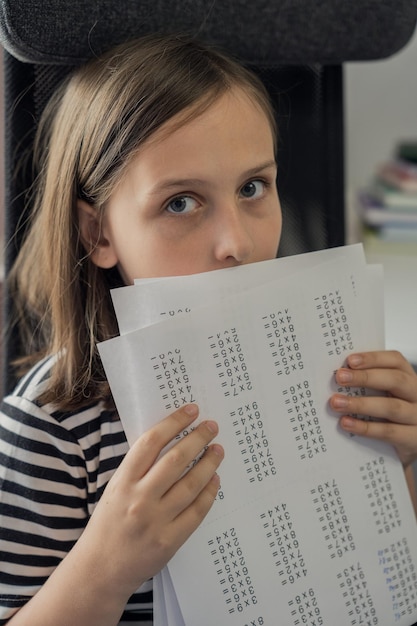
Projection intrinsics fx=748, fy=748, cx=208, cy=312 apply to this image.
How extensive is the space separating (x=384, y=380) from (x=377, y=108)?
94cm

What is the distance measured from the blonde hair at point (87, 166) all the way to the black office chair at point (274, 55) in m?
0.02

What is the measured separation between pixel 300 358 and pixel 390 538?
7.7 inches

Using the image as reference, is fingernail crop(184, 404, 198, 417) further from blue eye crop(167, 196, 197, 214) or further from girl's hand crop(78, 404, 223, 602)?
blue eye crop(167, 196, 197, 214)

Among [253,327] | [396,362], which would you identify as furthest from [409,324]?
[253,327]

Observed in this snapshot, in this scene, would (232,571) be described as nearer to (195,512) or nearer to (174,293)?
(195,512)

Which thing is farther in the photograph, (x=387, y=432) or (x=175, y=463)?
(x=387, y=432)

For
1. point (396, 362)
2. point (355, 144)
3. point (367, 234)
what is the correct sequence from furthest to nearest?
1. point (355, 144)
2. point (367, 234)
3. point (396, 362)

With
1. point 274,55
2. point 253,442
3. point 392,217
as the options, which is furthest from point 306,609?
point 392,217

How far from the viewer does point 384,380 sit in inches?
27.9

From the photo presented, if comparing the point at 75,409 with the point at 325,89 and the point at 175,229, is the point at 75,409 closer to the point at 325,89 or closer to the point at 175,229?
the point at 175,229

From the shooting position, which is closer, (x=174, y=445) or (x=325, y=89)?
(x=174, y=445)

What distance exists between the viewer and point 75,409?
0.70m

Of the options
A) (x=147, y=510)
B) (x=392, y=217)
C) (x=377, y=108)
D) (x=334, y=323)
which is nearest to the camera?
(x=147, y=510)

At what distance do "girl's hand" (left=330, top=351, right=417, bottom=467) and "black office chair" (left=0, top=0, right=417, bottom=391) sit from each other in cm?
25
